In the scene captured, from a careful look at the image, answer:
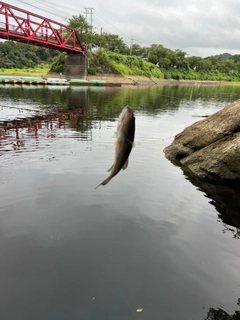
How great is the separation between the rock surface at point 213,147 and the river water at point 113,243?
870 millimetres

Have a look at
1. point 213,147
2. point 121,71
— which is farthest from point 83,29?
point 213,147

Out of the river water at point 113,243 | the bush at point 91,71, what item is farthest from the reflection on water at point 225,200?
the bush at point 91,71

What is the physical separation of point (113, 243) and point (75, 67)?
273ft

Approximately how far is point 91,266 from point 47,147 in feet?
31.9

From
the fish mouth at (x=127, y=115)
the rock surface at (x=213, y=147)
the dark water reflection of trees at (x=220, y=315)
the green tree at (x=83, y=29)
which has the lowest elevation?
the dark water reflection of trees at (x=220, y=315)

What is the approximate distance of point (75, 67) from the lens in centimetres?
8181

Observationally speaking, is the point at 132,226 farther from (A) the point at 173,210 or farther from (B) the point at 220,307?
(B) the point at 220,307

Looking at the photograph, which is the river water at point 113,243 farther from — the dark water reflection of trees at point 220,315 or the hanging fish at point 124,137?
the hanging fish at point 124,137

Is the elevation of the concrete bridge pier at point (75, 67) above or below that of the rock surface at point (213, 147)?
above

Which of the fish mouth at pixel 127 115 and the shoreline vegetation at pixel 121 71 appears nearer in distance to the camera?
the fish mouth at pixel 127 115

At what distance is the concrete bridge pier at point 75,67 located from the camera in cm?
8131

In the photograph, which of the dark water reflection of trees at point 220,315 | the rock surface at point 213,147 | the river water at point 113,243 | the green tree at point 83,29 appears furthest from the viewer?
the green tree at point 83,29

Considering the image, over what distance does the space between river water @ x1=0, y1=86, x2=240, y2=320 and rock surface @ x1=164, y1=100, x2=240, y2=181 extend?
870 millimetres

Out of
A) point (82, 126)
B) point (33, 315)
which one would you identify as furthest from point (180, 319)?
point (82, 126)
